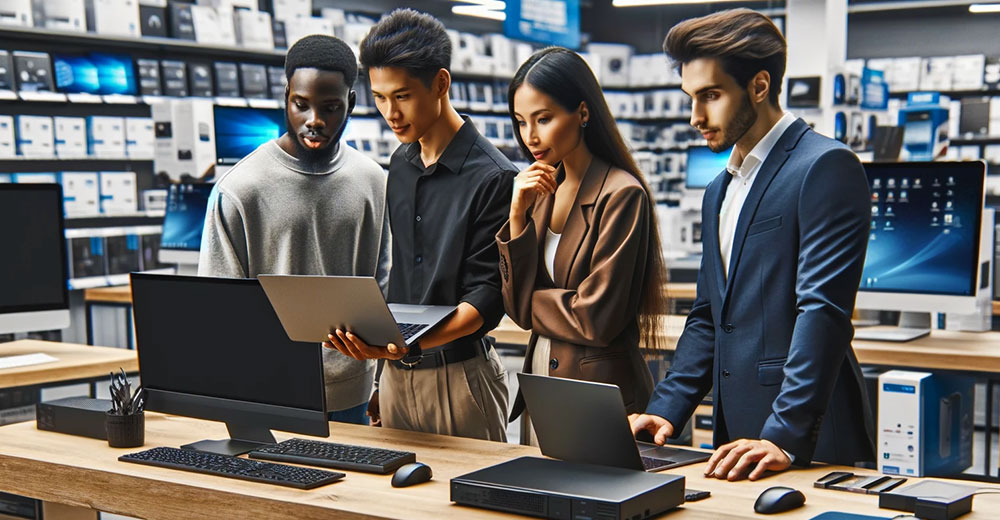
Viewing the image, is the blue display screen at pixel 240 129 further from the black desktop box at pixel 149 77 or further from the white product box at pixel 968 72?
the white product box at pixel 968 72

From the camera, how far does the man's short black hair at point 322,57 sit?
2291 millimetres

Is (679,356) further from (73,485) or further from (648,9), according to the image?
(648,9)

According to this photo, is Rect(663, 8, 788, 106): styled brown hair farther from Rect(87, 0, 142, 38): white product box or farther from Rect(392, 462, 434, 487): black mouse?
Rect(87, 0, 142, 38): white product box

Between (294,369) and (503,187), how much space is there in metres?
0.58

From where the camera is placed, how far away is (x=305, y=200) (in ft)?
7.86

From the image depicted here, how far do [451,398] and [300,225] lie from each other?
0.51 meters

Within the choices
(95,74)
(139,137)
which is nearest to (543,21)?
(139,137)

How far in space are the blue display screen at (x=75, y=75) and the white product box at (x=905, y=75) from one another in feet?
26.3

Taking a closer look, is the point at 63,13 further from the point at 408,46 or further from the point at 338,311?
the point at 338,311

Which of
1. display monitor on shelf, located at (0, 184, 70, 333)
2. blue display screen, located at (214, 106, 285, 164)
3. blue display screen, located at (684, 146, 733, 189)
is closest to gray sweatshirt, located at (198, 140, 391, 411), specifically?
display monitor on shelf, located at (0, 184, 70, 333)

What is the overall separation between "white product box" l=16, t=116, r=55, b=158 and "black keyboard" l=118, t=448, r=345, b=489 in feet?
15.1

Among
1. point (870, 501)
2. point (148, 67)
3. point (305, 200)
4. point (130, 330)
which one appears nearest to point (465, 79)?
point (148, 67)

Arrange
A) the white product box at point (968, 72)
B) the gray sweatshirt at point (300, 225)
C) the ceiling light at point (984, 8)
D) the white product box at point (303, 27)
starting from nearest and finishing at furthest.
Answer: the gray sweatshirt at point (300, 225)
the white product box at point (303, 27)
the white product box at point (968, 72)
the ceiling light at point (984, 8)

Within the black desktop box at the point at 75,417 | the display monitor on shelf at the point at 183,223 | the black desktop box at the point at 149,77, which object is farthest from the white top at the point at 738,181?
the black desktop box at the point at 149,77
